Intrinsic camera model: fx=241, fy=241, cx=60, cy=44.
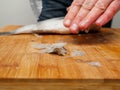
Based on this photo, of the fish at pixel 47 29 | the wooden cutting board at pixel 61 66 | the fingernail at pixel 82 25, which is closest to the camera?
the wooden cutting board at pixel 61 66

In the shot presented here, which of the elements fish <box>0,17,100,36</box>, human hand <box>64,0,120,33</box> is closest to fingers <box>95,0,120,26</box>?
→ human hand <box>64,0,120,33</box>

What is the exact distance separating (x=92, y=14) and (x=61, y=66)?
24 cm

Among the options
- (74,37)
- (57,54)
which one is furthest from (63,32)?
(57,54)

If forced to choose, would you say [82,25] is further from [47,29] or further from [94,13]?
[47,29]

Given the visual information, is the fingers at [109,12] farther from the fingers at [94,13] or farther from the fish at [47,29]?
the fish at [47,29]

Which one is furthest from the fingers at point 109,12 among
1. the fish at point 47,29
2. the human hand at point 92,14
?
the fish at point 47,29

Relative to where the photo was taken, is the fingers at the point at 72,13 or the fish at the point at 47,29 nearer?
the fingers at the point at 72,13

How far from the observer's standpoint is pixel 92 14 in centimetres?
66

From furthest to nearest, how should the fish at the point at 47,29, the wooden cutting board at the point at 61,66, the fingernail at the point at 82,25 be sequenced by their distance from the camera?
the fish at the point at 47,29
the fingernail at the point at 82,25
the wooden cutting board at the point at 61,66

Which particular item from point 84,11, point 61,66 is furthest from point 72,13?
point 61,66

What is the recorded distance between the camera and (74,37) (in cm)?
76

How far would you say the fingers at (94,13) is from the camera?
648mm

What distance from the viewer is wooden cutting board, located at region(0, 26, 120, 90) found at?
0.41 meters

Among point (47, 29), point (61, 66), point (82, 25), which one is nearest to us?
point (61, 66)
